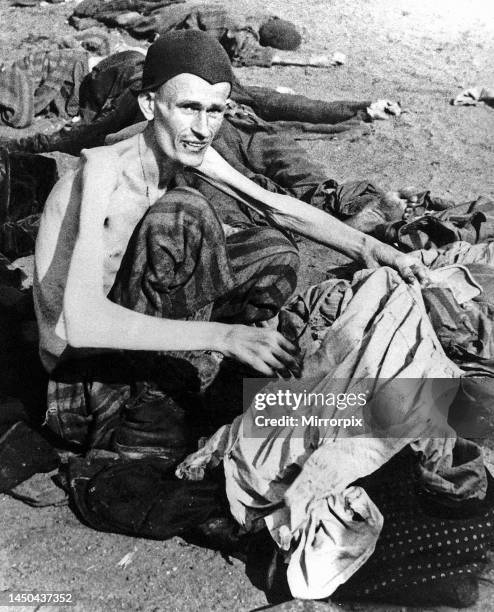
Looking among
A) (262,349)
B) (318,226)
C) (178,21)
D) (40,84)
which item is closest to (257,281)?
(318,226)

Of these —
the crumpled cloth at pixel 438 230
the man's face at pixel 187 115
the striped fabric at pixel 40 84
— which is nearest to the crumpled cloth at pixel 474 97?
the crumpled cloth at pixel 438 230

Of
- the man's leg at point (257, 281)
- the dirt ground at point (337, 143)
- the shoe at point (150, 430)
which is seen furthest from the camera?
the man's leg at point (257, 281)

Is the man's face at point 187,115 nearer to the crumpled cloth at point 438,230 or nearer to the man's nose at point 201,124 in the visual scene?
the man's nose at point 201,124

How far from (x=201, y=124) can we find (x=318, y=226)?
0.61 m

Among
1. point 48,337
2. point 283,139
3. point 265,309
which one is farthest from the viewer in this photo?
point 283,139

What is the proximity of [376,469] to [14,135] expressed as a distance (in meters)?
4.01

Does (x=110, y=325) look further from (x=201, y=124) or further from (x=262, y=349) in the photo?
(x=201, y=124)

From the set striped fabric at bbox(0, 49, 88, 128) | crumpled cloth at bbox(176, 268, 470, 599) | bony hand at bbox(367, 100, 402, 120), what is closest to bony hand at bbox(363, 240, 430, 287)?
crumpled cloth at bbox(176, 268, 470, 599)

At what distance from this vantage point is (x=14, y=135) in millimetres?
5539

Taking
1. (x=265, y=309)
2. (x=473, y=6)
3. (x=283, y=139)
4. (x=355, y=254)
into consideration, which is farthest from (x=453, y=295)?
(x=473, y=6)

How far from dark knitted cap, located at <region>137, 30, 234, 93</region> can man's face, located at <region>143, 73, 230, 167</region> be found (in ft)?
0.07

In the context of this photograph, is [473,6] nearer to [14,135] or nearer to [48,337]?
[14,135]

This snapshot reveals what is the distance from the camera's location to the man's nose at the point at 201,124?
262 centimetres

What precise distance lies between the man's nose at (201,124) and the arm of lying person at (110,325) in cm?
32
